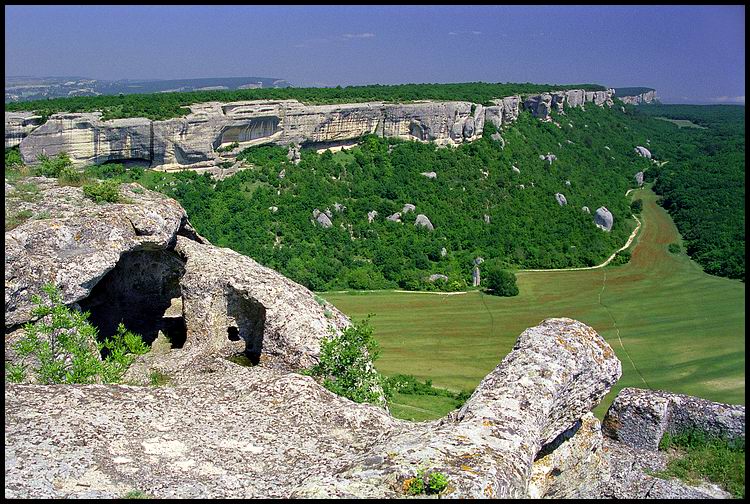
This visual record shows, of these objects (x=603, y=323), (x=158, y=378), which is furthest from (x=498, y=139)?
(x=158, y=378)

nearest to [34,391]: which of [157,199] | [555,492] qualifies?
[157,199]

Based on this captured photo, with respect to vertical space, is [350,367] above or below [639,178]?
below

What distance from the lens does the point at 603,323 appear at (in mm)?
38812

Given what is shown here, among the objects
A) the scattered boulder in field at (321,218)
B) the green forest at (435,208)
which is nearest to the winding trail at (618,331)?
the green forest at (435,208)

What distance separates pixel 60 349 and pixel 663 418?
13.8m

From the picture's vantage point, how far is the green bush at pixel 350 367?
40.8 ft

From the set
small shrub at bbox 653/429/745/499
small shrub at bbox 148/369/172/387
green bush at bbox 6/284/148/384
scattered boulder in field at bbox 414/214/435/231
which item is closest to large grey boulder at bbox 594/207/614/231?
scattered boulder in field at bbox 414/214/435/231

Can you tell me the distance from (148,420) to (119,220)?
5.92 m

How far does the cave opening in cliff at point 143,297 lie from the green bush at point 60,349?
4592 millimetres

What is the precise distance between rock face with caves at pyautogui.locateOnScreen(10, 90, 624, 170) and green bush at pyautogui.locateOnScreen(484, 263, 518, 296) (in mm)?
18588

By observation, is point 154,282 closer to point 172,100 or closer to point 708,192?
point 172,100

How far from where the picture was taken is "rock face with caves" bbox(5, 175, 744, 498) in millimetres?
7500

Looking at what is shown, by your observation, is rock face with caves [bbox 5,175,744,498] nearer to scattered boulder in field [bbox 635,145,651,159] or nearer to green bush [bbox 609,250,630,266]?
green bush [bbox 609,250,630,266]

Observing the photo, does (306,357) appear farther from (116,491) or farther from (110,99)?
(110,99)
